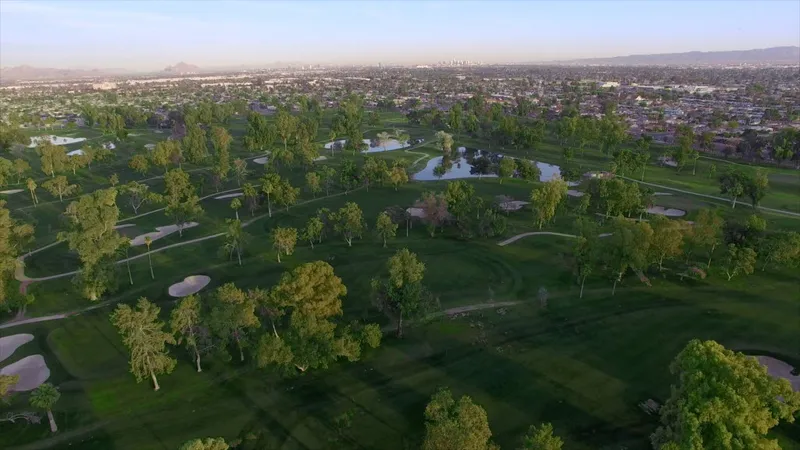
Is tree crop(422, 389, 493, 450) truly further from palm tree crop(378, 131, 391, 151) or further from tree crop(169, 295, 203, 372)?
palm tree crop(378, 131, 391, 151)

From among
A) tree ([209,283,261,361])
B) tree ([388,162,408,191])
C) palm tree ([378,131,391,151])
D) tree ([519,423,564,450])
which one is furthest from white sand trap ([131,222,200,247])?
palm tree ([378,131,391,151])

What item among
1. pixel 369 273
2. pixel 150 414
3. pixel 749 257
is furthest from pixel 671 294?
pixel 150 414

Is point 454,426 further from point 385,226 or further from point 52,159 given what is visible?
point 52,159

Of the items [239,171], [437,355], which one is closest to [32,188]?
[239,171]

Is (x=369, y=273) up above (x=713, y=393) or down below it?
below

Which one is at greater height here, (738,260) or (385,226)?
(738,260)

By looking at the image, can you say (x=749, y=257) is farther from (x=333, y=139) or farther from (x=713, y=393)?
(x=333, y=139)
